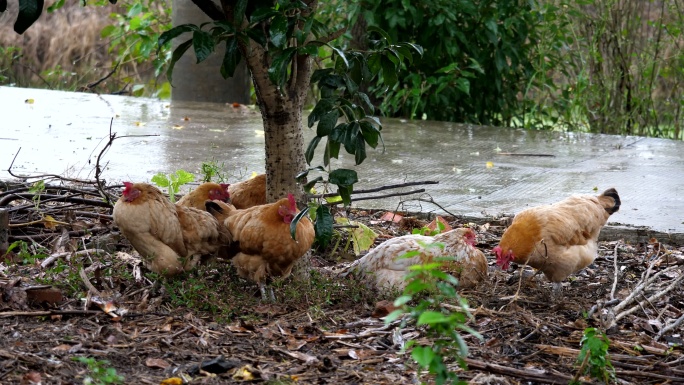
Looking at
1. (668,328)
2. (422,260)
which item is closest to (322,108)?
(422,260)

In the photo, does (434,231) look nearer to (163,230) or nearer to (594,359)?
(163,230)

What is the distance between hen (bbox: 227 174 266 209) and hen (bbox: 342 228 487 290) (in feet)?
2.95

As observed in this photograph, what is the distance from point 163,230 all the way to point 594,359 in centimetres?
232

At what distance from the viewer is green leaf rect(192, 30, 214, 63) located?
3.75 m

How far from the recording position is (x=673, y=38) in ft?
37.1

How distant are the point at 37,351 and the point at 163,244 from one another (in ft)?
3.74

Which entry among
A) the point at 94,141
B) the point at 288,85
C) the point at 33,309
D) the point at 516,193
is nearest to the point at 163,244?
the point at 33,309

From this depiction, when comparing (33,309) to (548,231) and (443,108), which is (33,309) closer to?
(548,231)

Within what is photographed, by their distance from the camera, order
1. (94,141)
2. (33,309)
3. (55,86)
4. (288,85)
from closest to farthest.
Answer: (33,309) → (288,85) → (94,141) → (55,86)

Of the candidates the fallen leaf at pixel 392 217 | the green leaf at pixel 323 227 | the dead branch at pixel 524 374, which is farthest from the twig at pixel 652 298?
the fallen leaf at pixel 392 217

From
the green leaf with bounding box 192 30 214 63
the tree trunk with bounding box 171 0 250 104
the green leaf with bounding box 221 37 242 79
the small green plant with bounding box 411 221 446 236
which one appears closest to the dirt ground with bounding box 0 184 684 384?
the small green plant with bounding box 411 221 446 236

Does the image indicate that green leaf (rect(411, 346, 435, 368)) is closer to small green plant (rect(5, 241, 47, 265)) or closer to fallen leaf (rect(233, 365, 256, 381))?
fallen leaf (rect(233, 365, 256, 381))

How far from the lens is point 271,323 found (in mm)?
4258

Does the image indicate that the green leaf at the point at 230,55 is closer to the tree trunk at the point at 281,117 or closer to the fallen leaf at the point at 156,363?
the tree trunk at the point at 281,117
